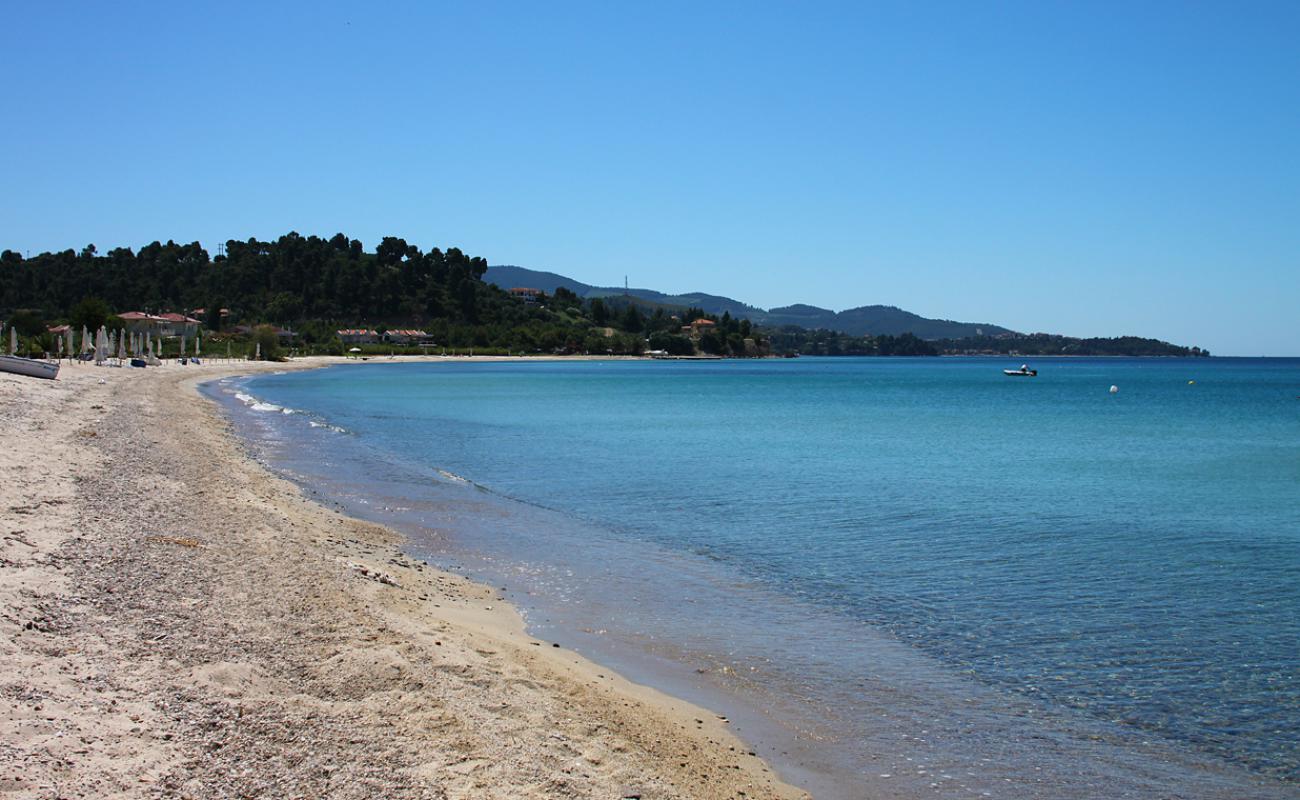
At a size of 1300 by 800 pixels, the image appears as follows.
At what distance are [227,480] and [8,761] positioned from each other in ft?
45.3

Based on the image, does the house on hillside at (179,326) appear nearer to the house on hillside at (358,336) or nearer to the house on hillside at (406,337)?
the house on hillside at (358,336)

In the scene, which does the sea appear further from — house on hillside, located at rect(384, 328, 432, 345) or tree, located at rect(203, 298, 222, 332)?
house on hillside, located at rect(384, 328, 432, 345)

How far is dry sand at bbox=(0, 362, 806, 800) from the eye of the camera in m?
5.32

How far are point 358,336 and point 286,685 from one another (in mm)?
169291

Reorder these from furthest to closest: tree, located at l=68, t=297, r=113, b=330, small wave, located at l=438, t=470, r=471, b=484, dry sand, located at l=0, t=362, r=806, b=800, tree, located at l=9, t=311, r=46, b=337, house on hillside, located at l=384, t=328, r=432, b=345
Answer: house on hillside, located at l=384, t=328, r=432, b=345 < tree, located at l=9, t=311, r=46, b=337 < tree, located at l=68, t=297, r=113, b=330 < small wave, located at l=438, t=470, r=471, b=484 < dry sand, located at l=0, t=362, r=806, b=800

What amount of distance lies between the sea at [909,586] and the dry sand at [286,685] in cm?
86

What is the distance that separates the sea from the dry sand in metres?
0.86

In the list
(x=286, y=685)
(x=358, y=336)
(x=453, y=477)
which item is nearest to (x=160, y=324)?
(x=358, y=336)

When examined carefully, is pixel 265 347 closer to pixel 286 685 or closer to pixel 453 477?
pixel 453 477

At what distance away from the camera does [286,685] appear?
6.64m

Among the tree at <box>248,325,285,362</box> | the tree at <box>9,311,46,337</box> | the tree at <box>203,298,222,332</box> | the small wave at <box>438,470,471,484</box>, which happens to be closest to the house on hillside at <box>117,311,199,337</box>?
the tree at <box>203,298,222,332</box>

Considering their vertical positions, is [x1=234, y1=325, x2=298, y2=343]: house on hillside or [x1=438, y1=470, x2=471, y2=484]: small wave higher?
[x1=234, y1=325, x2=298, y2=343]: house on hillside

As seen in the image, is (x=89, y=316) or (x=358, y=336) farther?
(x=358, y=336)

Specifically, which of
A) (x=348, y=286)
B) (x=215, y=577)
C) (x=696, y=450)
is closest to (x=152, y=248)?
(x=348, y=286)
